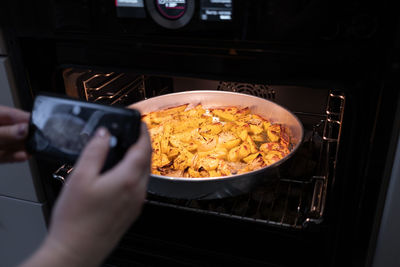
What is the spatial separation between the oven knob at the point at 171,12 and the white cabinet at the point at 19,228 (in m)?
0.69

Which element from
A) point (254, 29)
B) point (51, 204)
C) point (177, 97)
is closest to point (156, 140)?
point (177, 97)

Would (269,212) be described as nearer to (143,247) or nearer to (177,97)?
(143,247)

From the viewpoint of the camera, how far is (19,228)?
1.13 metres

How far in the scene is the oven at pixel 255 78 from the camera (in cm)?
63

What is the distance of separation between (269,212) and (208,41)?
1.56ft

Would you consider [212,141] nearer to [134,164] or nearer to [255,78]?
[255,78]

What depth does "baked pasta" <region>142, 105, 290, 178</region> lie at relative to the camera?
2.96 feet

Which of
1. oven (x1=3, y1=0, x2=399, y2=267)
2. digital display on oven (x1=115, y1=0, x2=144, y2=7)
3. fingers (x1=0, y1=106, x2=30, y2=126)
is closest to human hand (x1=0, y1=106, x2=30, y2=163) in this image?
fingers (x1=0, y1=106, x2=30, y2=126)

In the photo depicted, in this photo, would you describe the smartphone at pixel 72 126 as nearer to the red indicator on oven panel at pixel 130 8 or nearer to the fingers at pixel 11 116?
the fingers at pixel 11 116

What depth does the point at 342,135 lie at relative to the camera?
0.71 m

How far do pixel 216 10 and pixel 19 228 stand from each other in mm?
953

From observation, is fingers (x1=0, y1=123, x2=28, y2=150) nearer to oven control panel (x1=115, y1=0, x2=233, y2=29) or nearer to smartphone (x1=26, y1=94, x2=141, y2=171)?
smartphone (x1=26, y1=94, x2=141, y2=171)

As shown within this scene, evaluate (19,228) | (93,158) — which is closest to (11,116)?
(93,158)

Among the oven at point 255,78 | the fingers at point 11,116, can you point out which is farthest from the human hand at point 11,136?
the oven at point 255,78
